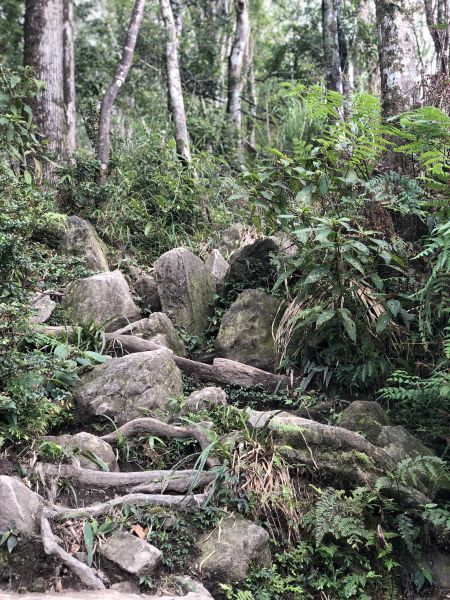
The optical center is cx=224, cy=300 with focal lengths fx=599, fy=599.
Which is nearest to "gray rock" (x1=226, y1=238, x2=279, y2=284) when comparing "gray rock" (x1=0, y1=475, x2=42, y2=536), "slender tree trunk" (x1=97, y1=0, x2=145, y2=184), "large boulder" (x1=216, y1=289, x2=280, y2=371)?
"large boulder" (x1=216, y1=289, x2=280, y2=371)

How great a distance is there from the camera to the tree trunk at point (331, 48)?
957 centimetres

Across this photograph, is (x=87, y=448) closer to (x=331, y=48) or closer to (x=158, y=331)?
(x=158, y=331)

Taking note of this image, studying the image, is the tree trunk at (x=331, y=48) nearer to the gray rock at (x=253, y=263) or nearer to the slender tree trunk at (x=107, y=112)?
the slender tree trunk at (x=107, y=112)

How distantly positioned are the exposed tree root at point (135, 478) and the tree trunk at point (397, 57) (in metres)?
4.13

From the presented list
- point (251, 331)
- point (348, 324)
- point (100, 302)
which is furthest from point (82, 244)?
point (348, 324)

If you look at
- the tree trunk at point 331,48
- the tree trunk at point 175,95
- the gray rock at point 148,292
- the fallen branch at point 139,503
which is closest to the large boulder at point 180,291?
the gray rock at point 148,292

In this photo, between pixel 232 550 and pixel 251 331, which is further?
pixel 251 331

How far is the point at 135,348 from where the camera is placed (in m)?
5.49

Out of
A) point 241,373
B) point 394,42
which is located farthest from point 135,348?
point 394,42

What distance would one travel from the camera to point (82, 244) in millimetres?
6805

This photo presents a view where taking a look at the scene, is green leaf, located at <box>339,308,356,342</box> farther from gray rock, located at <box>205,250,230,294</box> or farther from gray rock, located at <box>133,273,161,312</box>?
gray rock, located at <box>133,273,161,312</box>

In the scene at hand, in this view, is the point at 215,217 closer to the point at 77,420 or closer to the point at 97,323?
the point at 97,323

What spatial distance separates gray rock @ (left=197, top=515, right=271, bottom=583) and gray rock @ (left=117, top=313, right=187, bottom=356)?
7.43ft

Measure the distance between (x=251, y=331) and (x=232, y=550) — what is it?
8.30 feet
